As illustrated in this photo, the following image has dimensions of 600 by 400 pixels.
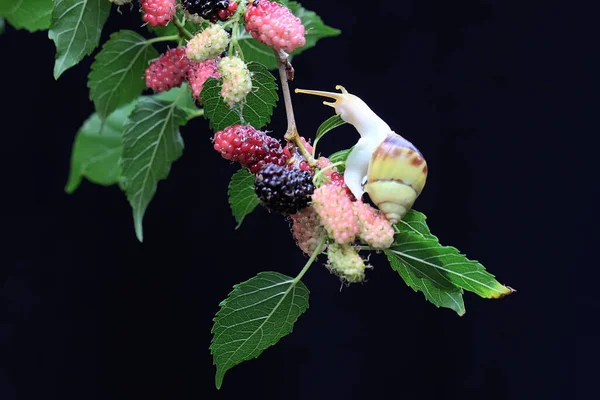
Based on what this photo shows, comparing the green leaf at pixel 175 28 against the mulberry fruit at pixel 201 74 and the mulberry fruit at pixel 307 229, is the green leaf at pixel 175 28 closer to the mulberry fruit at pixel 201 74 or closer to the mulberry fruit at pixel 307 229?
the mulberry fruit at pixel 201 74

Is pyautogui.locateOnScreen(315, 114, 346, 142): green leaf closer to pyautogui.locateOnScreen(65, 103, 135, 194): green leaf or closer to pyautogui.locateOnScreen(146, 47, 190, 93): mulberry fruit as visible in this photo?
pyautogui.locateOnScreen(146, 47, 190, 93): mulberry fruit

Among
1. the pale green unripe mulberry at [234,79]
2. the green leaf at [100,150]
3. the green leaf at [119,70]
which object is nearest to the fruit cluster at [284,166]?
the pale green unripe mulberry at [234,79]

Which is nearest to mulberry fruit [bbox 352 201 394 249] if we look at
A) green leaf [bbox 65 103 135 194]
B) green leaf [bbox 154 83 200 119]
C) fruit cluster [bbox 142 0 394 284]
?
fruit cluster [bbox 142 0 394 284]

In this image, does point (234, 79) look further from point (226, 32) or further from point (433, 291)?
point (433, 291)

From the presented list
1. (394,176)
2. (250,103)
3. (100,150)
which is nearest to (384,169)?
(394,176)

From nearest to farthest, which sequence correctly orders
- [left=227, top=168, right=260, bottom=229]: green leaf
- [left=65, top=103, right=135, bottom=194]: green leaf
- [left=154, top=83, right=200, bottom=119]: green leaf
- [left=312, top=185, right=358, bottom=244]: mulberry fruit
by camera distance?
[left=312, top=185, right=358, bottom=244]: mulberry fruit
[left=227, top=168, right=260, bottom=229]: green leaf
[left=154, top=83, right=200, bottom=119]: green leaf
[left=65, top=103, right=135, bottom=194]: green leaf

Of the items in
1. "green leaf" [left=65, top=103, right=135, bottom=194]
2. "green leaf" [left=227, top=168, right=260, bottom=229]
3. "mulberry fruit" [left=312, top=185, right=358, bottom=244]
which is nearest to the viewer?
"mulberry fruit" [left=312, top=185, right=358, bottom=244]

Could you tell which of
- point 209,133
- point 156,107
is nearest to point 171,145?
point 156,107

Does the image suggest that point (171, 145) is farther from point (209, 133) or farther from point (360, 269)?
point (209, 133)
